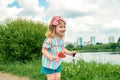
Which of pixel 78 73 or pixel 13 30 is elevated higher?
pixel 13 30

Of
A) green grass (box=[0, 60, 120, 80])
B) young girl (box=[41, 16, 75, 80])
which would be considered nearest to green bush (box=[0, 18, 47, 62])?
green grass (box=[0, 60, 120, 80])

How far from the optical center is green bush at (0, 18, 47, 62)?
15.3 m

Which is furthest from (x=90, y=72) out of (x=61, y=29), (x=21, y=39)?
(x=21, y=39)

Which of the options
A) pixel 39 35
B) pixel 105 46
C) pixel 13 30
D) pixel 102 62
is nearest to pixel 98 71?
pixel 102 62

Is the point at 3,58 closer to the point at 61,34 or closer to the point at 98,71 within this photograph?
the point at 98,71

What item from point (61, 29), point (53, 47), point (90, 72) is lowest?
point (90, 72)

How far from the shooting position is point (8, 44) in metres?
15.9

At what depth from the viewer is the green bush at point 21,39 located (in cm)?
1531

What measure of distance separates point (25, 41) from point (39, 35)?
75 centimetres

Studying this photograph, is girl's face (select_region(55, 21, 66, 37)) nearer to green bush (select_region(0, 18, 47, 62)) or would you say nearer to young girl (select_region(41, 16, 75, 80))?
young girl (select_region(41, 16, 75, 80))

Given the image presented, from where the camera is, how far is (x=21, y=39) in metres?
15.1

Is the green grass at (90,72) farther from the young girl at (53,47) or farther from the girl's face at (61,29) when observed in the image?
the girl's face at (61,29)

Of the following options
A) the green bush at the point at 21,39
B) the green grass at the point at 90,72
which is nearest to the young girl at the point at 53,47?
the green grass at the point at 90,72

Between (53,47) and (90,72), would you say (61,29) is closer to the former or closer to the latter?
(53,47)
